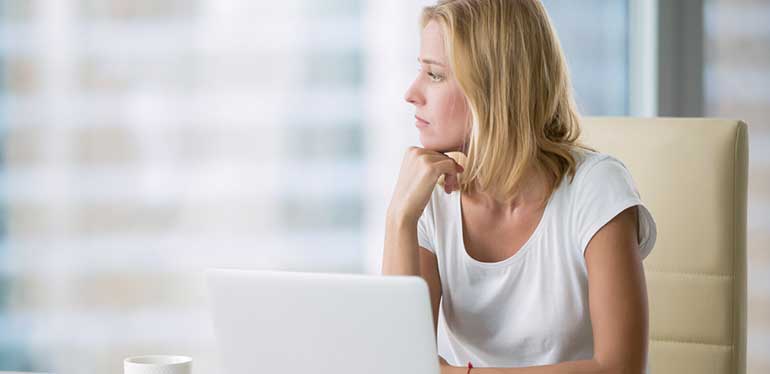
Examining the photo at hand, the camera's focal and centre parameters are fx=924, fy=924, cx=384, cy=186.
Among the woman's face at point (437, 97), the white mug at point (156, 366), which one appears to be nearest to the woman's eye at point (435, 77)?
the woman's face at point (437, 97)

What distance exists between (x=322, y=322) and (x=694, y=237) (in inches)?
33.3

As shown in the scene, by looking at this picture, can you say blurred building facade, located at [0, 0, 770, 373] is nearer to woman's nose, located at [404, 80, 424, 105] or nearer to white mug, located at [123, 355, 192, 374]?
woman's nose, located at [404, 80, 424, 105]

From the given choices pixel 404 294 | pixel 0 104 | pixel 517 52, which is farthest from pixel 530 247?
pixel 0 104

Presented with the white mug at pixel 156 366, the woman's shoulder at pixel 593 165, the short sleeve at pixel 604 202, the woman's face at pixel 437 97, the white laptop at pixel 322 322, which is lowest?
the white mug at pixel 156 366

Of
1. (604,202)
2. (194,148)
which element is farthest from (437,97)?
(194,148)

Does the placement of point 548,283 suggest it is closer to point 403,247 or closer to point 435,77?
point 403,247

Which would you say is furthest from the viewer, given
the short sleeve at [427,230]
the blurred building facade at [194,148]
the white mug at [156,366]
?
the blurred building facade at [194,148]

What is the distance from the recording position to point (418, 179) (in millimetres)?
1358

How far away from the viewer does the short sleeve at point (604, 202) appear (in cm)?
127

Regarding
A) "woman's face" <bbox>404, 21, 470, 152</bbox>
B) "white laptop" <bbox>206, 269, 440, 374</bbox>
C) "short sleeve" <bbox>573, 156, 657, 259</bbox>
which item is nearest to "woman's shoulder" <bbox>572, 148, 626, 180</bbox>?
"short sleeve" <bbox>573, 156, 657, 259</bbox>

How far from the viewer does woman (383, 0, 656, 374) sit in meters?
1.31

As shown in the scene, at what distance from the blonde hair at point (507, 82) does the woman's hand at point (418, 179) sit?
0.13 ft

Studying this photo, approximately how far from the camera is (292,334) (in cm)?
89

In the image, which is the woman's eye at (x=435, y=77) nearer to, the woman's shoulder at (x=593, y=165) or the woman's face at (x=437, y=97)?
the woman's face at (x=437, y=97)
